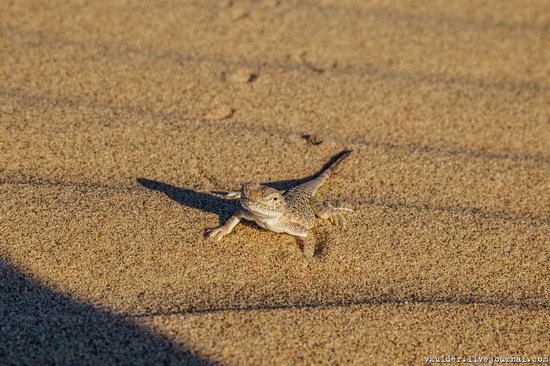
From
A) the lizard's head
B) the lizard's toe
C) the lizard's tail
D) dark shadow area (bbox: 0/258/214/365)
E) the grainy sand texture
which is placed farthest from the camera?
the lizard's tail

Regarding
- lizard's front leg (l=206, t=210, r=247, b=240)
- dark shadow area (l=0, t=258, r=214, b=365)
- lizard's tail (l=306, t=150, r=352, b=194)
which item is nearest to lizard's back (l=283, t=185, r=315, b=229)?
lizard's tail (l=306, t=150, r=352, b=194)

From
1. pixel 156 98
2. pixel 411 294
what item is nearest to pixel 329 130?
pixel 156 98

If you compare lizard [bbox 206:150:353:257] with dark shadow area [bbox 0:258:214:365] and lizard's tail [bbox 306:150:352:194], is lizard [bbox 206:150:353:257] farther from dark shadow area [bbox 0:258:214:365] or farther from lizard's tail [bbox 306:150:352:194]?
dark shadow area [bbox 0:258:214:365]

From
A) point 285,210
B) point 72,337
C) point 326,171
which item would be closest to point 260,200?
point 285,210

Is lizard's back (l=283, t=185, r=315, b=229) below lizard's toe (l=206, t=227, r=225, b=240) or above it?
above

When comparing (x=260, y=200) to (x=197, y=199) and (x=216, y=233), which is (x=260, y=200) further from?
(x=197, y=199)

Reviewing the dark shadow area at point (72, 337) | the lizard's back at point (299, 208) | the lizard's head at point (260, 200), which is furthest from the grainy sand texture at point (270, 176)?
the lizard's head at point (260, 200)
